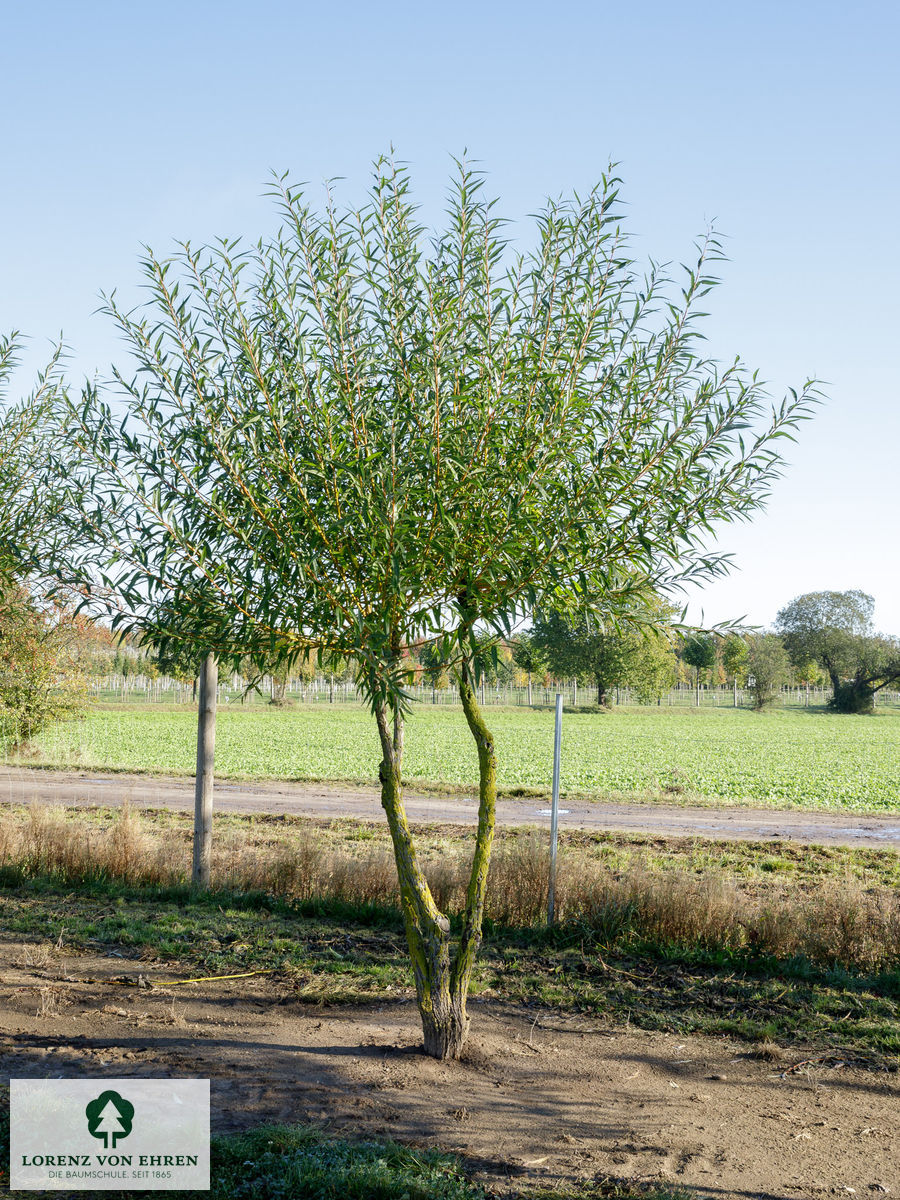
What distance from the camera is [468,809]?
19.7 m

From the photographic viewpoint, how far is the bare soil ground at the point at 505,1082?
5.38m

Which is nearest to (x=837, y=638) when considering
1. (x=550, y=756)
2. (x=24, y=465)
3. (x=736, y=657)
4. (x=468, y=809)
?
(x=736, y=657)

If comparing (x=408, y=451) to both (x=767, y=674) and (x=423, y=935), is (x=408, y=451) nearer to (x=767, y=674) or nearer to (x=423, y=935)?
(x=423, y=935)

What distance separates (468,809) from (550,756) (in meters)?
15.0

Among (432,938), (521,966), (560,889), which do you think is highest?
(432,938)

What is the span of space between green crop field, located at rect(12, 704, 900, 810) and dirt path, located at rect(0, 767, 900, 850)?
215cm

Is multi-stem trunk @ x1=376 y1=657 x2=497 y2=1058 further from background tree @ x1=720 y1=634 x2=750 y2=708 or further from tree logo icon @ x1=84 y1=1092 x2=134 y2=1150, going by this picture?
background tree @ x1=720 y1=634 x2=750 y2=708

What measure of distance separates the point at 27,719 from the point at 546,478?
24164 mm

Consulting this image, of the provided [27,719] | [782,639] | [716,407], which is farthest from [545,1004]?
[782,639]

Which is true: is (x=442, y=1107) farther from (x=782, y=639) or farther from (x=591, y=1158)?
(x=782, y=639)

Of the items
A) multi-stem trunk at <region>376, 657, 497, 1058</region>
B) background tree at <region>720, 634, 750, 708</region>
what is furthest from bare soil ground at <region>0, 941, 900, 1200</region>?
background tree at <region>720, 634, 750, 708</region>

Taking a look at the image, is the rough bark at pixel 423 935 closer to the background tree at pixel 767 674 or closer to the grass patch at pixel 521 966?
the grass patch at pixel 521 966

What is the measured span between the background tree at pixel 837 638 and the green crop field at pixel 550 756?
58732mm

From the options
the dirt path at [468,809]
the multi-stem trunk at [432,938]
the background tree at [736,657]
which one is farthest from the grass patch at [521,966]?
the background tree at [736,657]
